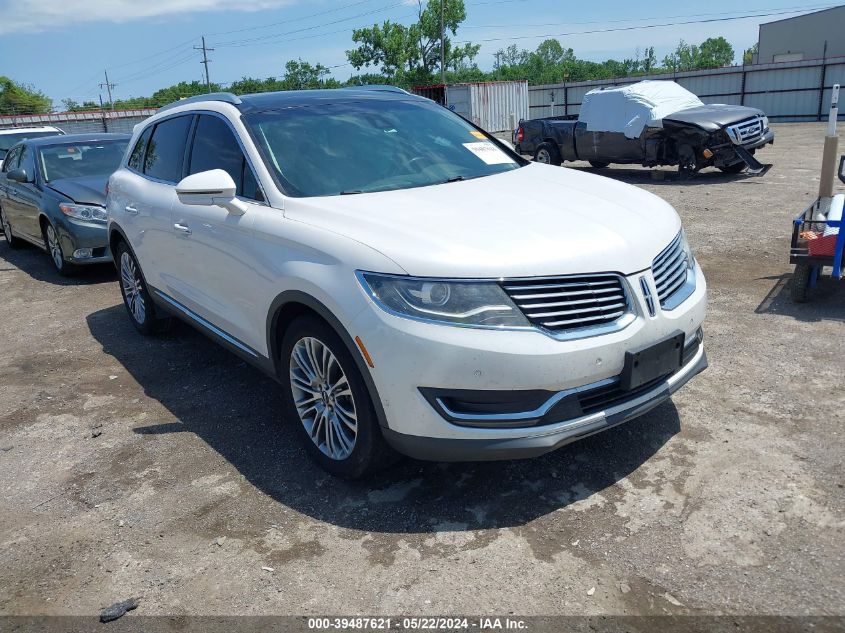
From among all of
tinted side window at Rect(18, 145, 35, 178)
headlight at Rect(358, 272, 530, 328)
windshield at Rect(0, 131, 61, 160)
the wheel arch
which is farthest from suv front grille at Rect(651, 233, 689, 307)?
windshield at Rect(0, 131, 61, 160)

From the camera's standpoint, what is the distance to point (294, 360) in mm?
3643

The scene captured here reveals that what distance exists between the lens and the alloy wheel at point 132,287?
590 centimetres

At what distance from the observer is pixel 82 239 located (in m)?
8.19

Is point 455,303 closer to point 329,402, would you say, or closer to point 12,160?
point 329,402

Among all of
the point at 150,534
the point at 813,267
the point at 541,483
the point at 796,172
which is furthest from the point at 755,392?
the point at 796,172

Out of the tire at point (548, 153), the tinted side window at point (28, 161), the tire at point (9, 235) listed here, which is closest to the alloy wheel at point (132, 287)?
the tinted side window at point (28, 161)

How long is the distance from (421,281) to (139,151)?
3835 millimetres

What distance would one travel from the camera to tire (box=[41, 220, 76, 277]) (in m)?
8.66

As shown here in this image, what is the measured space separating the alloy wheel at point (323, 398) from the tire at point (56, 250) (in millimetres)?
6167

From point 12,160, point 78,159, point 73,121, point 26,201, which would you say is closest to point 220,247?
point 78,159

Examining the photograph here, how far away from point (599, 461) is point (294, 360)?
1.64 meters

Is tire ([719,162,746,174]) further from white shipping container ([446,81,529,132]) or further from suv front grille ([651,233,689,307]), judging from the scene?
white shipping container ([446,81,529,132])

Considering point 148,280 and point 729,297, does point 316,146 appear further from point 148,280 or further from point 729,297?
point 729,297

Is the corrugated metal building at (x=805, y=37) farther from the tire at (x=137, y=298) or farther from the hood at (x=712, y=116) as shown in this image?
the tire at (x=137, y=298)
